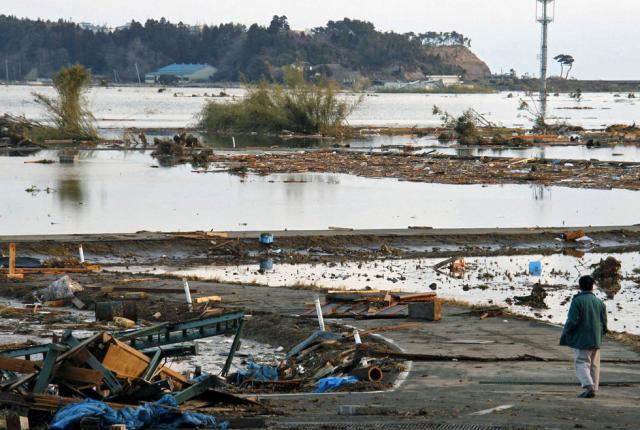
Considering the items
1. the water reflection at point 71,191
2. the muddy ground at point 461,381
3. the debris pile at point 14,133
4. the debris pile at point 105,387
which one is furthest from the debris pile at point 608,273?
the debris pile at point 14,133

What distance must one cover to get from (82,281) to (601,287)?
926 cm

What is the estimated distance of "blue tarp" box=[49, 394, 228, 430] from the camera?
952cm

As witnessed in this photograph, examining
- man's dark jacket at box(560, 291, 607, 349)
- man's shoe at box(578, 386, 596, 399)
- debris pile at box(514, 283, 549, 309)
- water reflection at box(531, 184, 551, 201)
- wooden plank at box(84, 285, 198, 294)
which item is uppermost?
man's dark jacket at box(560, 291, 607, 349)

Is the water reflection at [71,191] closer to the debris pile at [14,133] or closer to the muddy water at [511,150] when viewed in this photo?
the muddy water at [511,150]

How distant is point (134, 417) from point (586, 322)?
4276 mm

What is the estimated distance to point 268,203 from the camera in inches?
1460

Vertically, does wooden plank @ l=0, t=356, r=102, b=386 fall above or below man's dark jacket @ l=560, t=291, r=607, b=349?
below

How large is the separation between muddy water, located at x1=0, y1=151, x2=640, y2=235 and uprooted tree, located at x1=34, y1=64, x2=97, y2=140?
18066 mm

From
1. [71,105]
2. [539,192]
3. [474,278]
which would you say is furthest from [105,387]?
[71,105]

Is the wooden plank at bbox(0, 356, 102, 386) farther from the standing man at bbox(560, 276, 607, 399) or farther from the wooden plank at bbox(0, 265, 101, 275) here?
the wooden plank at bbox(0, 265, 101, 275)

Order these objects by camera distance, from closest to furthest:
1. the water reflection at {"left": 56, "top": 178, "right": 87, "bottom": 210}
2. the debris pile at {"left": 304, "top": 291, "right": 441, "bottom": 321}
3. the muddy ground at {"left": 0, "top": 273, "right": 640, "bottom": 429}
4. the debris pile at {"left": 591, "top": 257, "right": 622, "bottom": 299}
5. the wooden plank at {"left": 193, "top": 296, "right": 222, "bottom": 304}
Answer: the muddy ground at {"left": 0, "top": 273, "right": 640, "bottom": 429} → the debris pile at {"left": 304, "top": 291, "right": 441, "bottom": 321} → the wooden plank at {"left": 193, "top": 296, "right": 222, "bottom": 304} → the debris pile at {"left": 591, "top": 257, "right": 622, "bottom": 299} → the water reflection at {"left": 56, "top": 178, "right": 87, "bottom": 210}

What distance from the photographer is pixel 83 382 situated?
11.1 m

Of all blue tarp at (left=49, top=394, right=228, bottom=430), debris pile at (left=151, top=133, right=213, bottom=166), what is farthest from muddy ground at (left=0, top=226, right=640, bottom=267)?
debris pile at (left=151, top=133, right=213, bottom=166)

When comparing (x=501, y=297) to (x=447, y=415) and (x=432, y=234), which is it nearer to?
(x=432, y=234)
